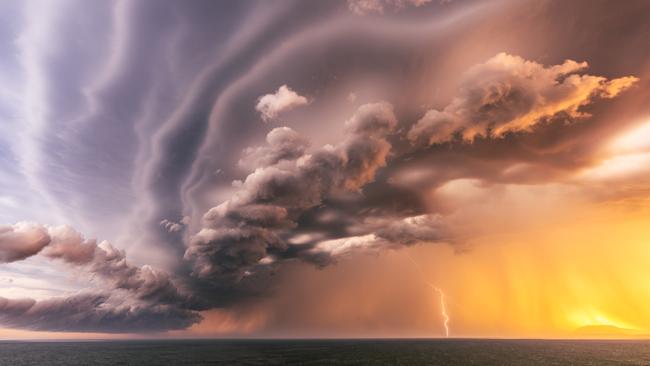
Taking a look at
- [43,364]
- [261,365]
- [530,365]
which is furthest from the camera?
[43,364]

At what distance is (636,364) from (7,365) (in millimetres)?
245347

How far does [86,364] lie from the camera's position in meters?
131

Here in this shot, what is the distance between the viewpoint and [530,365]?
123500 mm

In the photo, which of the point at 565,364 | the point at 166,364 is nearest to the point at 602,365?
the point at 565,364

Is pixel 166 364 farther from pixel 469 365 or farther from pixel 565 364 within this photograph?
pixel 565 364

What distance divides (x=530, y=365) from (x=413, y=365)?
1761 inches

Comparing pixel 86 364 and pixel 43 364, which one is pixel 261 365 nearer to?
pixel 86 364

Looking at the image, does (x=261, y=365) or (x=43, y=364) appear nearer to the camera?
(x=261, y=365)

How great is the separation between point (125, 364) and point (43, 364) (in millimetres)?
36189

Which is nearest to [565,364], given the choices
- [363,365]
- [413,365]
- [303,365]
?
[413,365]

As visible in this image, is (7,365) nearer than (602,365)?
No

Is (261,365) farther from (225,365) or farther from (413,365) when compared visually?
(413,365)

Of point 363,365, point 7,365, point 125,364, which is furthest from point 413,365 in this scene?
point 7,365

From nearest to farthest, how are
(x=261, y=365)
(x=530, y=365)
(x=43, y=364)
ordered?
(x=261, y=365), (x=530, y=365), (x=43, y=364)
